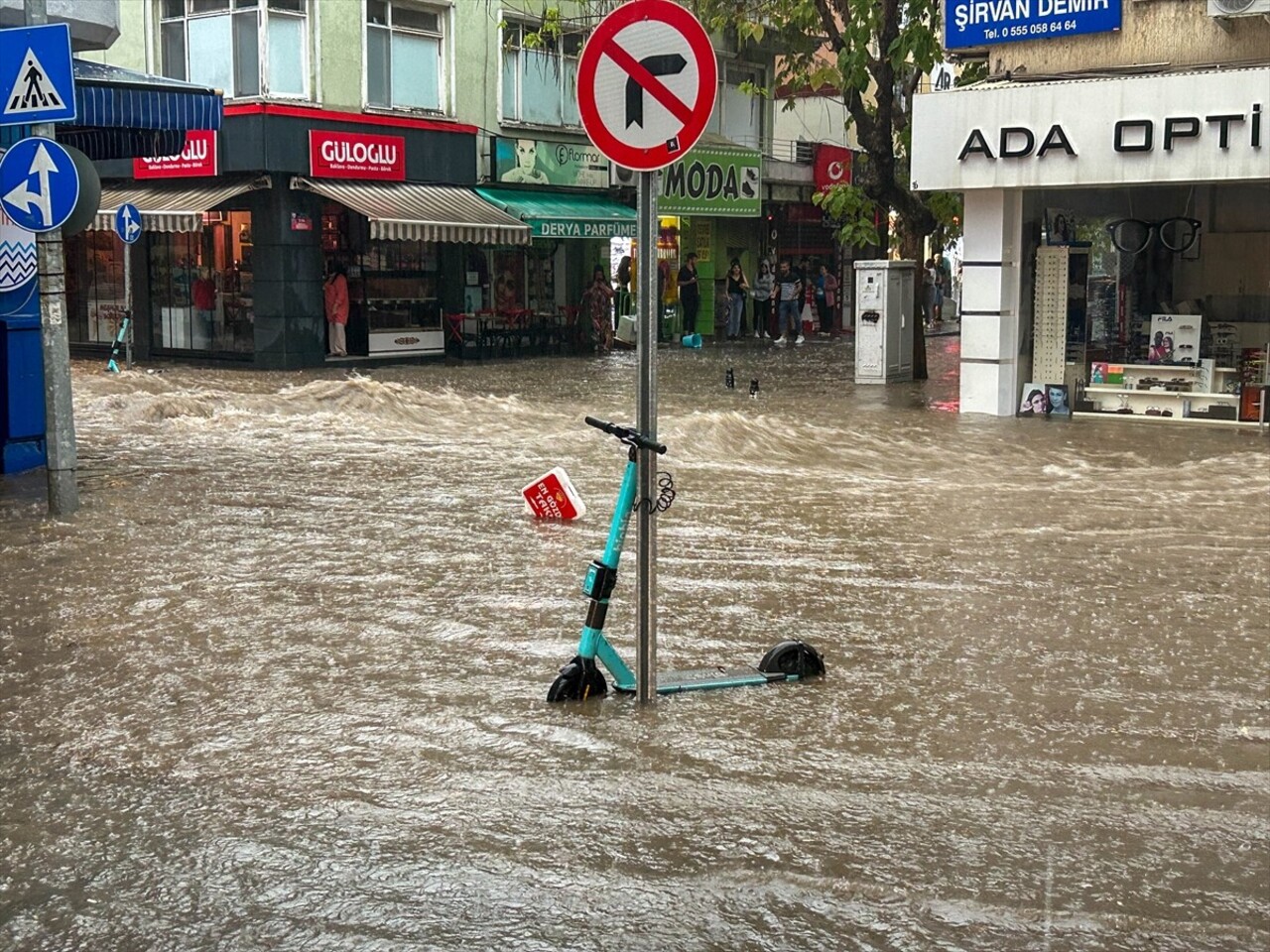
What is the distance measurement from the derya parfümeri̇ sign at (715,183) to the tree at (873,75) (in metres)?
6.57

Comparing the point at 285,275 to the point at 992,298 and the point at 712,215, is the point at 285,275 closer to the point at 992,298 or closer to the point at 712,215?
the point at 712,215

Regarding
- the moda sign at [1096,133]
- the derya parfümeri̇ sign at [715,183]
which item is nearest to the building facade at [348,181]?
the derya parfümeri̇ sign at [715,183]

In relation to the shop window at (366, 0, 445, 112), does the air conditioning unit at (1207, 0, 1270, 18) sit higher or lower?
lower

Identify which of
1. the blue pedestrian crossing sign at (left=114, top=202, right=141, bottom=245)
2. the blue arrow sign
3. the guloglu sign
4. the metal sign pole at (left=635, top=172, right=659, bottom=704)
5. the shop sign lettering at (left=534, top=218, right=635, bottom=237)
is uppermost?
the guloglu sign

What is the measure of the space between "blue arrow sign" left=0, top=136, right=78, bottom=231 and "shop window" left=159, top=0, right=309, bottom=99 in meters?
15.7

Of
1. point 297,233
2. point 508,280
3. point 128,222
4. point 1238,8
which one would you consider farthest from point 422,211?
point 1238,8

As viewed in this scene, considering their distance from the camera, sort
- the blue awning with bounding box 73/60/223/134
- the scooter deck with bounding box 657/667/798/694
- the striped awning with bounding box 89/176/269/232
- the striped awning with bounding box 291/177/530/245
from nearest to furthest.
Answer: the scooter deck with bounding box 657/667/798/694, the blue awning with bounding box 73/60/223/134, the striped awning with bounding box 89/176/269/232, the striped awning with bounding box 291/177/530/245

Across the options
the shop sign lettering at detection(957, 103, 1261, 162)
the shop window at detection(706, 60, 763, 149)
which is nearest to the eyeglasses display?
the shop sign lettering at detection(957, 103, 1261, 162)

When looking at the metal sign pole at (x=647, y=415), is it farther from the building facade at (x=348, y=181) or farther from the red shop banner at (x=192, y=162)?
the red shop banner at (x=192, y=162)

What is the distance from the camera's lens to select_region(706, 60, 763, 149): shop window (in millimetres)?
37719

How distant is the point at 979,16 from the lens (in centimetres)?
1866

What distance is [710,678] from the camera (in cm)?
668

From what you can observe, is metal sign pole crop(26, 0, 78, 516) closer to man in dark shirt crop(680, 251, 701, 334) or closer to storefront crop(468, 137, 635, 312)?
storefront crop(468, 137, 635, 312)

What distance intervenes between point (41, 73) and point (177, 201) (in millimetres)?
16486
